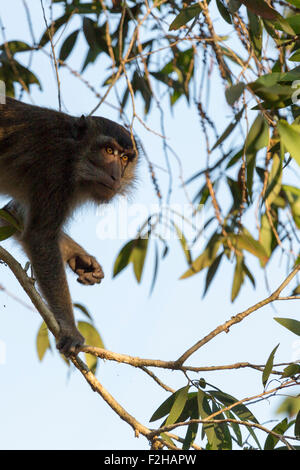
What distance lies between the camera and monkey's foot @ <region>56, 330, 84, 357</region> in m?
4.34

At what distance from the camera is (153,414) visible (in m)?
3.77

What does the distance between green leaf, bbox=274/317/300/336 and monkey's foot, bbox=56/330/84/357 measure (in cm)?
157

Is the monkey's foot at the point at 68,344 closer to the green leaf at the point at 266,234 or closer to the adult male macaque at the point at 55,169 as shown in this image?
the adult male macaque at the point at 55,169

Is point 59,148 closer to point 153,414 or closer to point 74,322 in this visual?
point 74,322

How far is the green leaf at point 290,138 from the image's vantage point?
304cm

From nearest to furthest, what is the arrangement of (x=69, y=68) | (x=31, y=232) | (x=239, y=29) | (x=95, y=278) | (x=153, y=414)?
(x=153, y=414), (x=239, y=29), (x=69, y=68), (x=31, y=232), (x=95, y=278)

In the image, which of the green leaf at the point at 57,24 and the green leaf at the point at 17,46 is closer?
the green leaf at the point at 57,24

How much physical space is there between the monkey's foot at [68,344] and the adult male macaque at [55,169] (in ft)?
3.07

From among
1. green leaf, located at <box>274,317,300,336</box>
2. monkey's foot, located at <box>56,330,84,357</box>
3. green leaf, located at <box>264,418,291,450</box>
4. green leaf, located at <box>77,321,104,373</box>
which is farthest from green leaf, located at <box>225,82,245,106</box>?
green leaf, located at <box>77,321,104,373</box>

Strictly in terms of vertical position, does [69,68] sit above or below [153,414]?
above

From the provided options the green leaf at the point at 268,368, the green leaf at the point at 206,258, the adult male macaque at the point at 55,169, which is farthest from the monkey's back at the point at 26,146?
the green leaf at the point at 268,368
